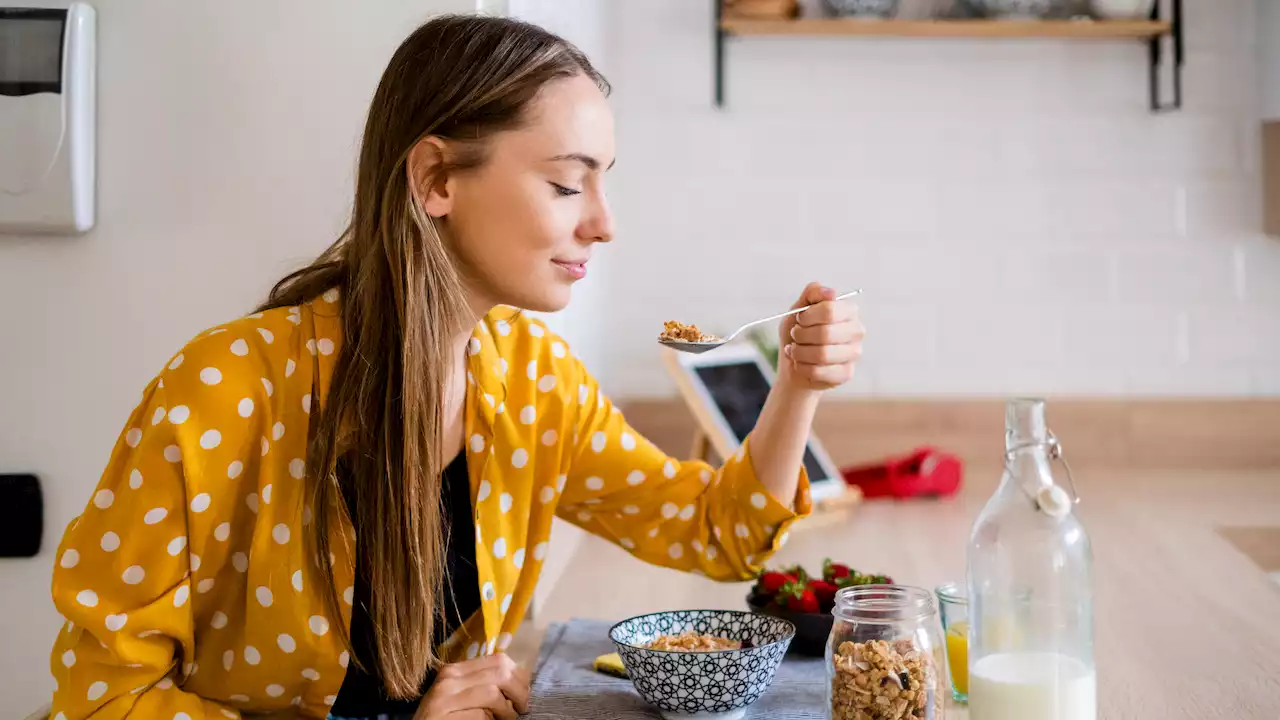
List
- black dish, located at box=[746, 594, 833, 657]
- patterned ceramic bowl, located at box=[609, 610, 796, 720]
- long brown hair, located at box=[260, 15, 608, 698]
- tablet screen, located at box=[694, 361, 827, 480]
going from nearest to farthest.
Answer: patterned ceramic bowl, located at box=[609, 610, 796, 720] → long brown hair, located at box=[260, 15, 608, 698] → black dish, located at box=[746, 594, 833, 657] → tablet screen, located at box=[694, 361, 827, 480]

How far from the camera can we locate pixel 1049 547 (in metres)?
0.92

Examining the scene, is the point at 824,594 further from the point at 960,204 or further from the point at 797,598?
the point at 960,204

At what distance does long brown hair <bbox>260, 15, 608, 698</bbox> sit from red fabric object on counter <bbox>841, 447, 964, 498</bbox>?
1228 millimetres

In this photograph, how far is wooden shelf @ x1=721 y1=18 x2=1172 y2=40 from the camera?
227cm

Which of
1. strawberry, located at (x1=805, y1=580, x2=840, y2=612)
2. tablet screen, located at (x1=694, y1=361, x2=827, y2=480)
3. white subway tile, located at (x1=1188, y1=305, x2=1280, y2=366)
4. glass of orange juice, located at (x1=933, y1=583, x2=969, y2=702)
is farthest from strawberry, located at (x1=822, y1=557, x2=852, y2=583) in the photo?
white subway tile, located at (x1=1188, y1=305, x2=1280, y2=366)

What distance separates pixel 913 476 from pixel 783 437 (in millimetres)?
985

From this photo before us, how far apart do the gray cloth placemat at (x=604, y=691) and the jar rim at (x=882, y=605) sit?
0.56 feet

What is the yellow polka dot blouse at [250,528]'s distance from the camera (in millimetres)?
1041

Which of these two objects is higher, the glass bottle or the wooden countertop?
the glass bottle

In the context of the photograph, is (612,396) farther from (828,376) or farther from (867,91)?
(828,376)

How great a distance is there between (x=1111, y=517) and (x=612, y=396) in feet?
3.14

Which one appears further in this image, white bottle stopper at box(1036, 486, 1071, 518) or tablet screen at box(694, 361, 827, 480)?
tablet screen at box(694, 361, 827, 480)

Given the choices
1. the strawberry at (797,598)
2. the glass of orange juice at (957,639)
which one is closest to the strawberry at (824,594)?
the strawberry at (797,598)

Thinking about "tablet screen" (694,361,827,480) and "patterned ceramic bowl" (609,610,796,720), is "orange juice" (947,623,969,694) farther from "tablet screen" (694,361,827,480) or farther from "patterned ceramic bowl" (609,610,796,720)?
"tablet screen" (694,361,827,480)
